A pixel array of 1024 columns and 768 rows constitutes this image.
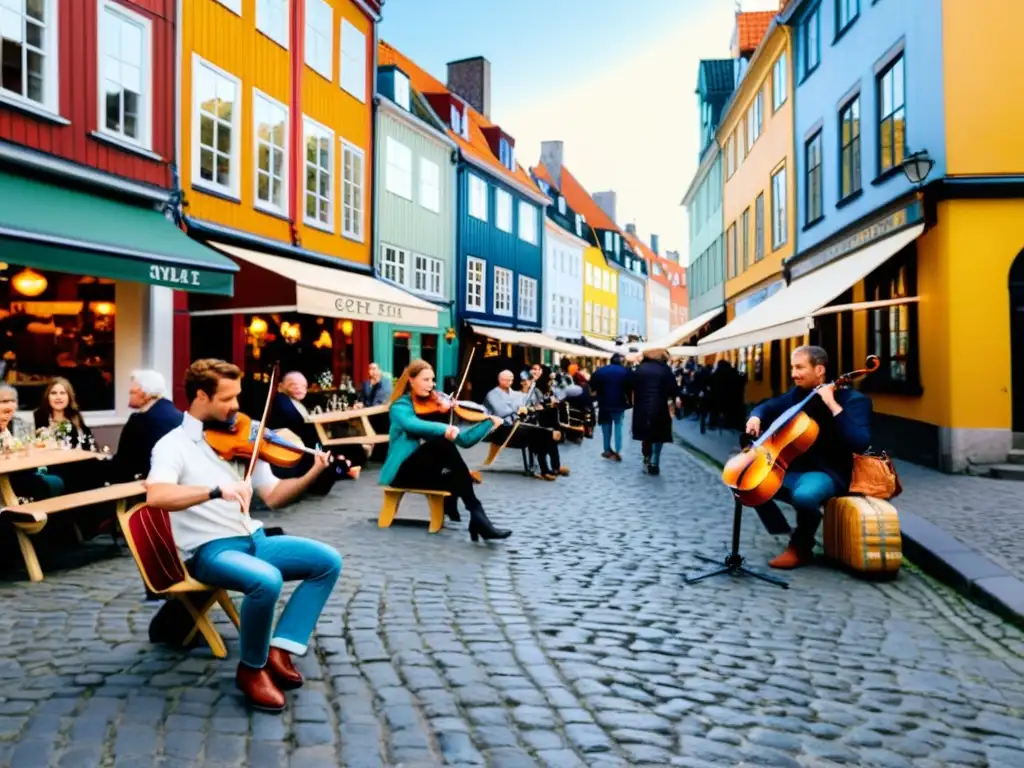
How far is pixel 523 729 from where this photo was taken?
11.8 feet

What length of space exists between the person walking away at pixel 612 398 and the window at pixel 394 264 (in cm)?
889

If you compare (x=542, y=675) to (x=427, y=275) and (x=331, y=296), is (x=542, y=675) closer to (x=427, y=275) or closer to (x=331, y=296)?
(x=331, y=296)

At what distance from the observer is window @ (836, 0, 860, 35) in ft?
53.5

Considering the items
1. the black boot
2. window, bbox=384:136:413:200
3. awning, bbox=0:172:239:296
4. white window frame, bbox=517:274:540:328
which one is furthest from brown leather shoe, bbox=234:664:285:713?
white window frame, bbox=517:274:540:328

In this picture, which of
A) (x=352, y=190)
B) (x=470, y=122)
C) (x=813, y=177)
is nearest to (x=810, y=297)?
(x=813, y=177)

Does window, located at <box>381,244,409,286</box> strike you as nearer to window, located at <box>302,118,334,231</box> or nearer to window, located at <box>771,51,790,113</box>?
window, located at <box>302,118,334,231</box>

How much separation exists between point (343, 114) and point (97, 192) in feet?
27.6

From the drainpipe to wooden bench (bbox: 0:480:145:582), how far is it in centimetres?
1064

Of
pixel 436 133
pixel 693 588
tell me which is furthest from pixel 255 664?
pixel 436 133

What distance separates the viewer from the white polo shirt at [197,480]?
3822 mm

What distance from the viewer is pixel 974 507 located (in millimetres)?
9094

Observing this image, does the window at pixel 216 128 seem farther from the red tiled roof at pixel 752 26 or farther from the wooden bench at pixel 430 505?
the red tiled roof at pixel 752 26

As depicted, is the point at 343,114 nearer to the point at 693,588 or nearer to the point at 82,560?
the point at 82,560

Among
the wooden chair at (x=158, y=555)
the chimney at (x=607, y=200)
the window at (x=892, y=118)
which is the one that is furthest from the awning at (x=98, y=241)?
the chimney at (x=607, y=200)
